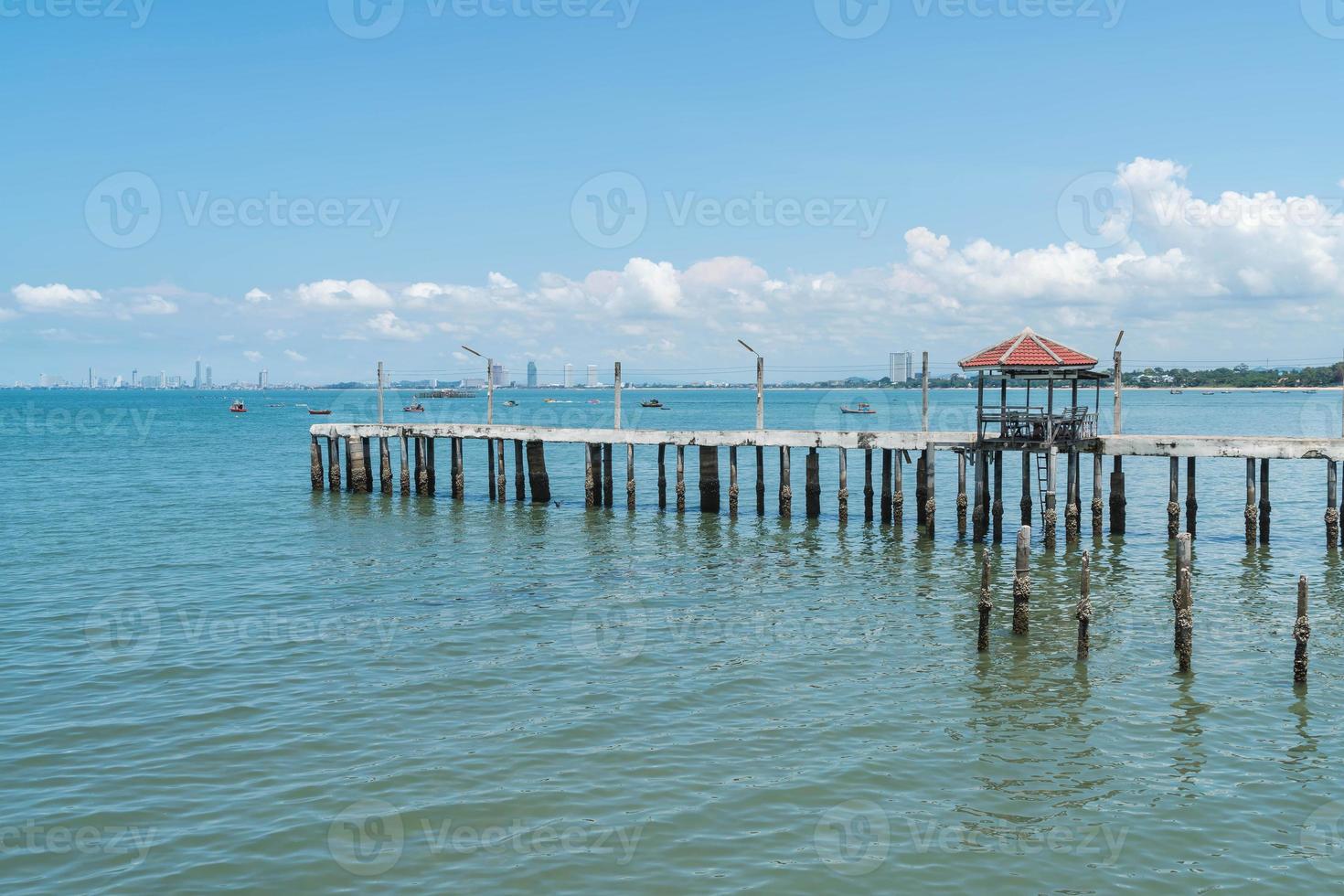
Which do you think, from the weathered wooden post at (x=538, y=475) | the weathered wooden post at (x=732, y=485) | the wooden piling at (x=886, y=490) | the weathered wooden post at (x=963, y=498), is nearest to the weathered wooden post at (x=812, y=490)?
the wooden piling at (x=886, y=490)

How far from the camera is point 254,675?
16.8 metres

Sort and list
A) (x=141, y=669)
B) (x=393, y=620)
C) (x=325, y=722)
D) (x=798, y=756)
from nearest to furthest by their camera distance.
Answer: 1. (x=798, y=756)
2. (x=325, y=722)
3. (x=141, y=669)
4. (x=393, y=620)

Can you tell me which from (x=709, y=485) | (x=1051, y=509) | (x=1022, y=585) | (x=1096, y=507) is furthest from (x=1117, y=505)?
(x=1022, y=585)

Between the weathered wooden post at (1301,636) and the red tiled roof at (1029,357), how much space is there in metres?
12.2

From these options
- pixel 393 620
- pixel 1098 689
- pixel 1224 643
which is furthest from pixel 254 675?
pixel 1224 643

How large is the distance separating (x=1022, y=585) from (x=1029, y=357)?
10.7m

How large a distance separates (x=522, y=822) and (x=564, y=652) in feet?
21.3

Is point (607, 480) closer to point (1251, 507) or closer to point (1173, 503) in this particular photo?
point (1173, 503)

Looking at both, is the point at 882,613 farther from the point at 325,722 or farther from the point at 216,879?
the point at 216,879

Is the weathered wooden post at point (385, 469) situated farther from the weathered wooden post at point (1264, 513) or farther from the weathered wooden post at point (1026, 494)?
the weathered wooden post at point (1264, 513)

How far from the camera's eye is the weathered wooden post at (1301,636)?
15219 mm

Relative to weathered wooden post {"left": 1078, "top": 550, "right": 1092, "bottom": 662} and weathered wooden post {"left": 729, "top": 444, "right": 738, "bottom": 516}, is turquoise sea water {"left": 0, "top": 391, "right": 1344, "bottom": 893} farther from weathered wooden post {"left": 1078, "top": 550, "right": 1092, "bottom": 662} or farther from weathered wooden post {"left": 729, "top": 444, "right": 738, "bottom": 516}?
weathered wooden post {"left": 729, "top": 444, "right": 738, "bottom": 516}

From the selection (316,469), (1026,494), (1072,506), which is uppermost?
(1026,494)

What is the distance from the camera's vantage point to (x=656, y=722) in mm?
14672
